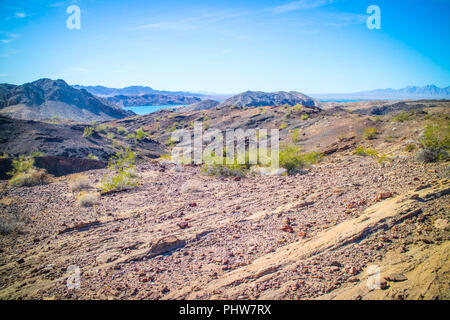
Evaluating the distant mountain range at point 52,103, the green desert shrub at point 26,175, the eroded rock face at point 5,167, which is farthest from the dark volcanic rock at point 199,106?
the green desert shrub at point 26,175

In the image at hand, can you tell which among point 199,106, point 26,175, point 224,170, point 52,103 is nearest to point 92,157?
point 26,175

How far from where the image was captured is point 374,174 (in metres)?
6.10

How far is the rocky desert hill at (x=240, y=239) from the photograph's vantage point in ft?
9.36

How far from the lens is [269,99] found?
83.1m

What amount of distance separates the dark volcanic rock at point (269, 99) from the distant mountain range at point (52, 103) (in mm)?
36805

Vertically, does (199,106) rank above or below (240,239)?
above

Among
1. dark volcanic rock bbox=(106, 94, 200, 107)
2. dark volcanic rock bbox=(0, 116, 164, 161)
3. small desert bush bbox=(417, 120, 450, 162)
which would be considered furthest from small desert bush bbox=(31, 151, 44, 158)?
dark volcanic rock bbox=(106, 94, 200, 107)

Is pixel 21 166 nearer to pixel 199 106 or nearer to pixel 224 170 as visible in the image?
pixel 224 170

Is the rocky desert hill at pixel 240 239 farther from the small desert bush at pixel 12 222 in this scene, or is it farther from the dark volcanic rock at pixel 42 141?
the dark volcanic rock at pixel 42 141

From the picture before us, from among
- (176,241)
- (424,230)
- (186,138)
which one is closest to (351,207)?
(424,230)

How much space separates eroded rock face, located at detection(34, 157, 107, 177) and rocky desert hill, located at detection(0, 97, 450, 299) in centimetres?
273

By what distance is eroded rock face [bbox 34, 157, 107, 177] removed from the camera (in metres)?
9.67

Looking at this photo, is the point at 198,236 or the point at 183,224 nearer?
the point at 198,236

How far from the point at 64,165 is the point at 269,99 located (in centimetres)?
7949
